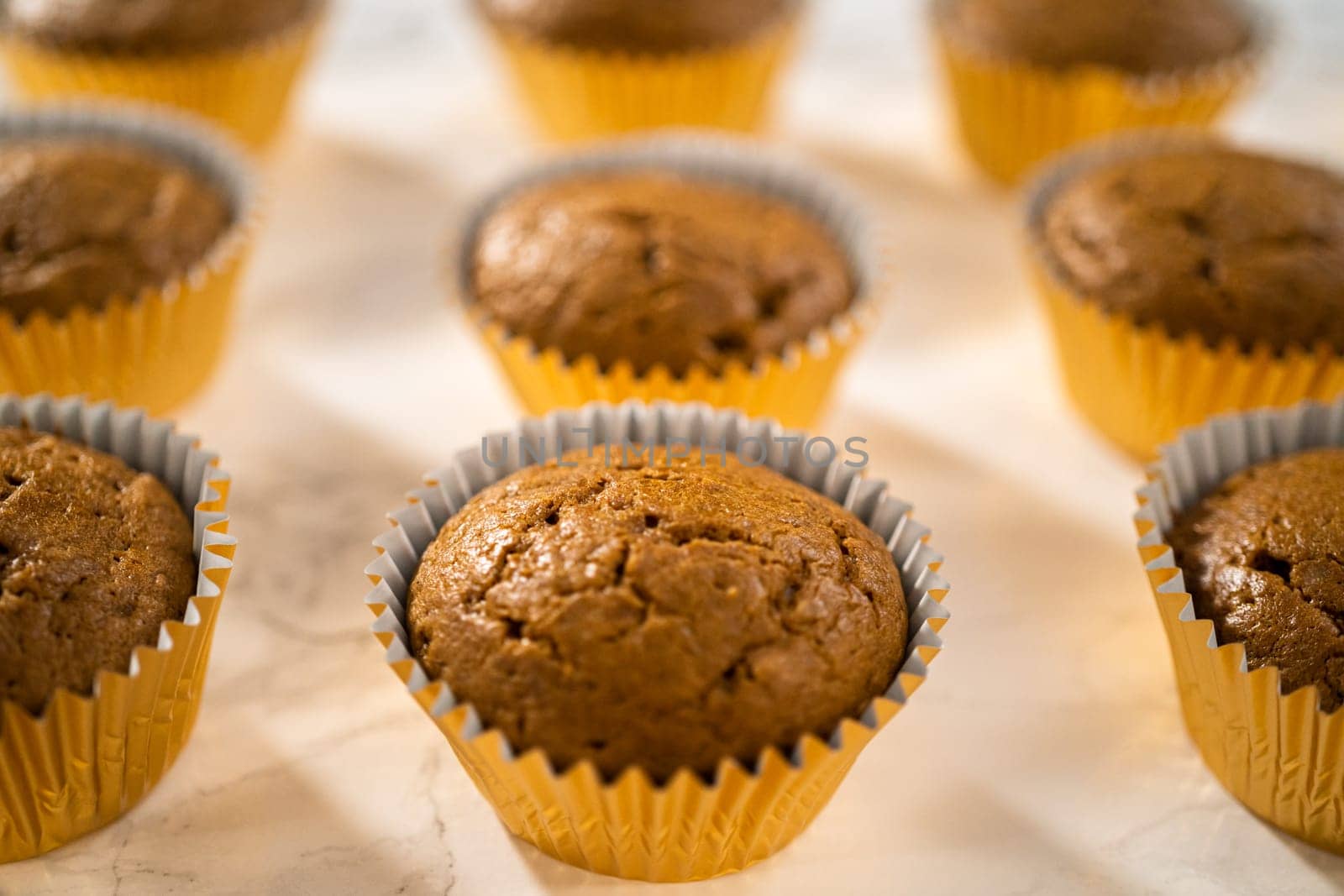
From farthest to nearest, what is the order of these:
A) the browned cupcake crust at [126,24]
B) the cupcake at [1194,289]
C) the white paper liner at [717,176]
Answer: the browned cupcake crust at [126,24] → the white paper liner at [717,176] → the cupcake at [1194,289]

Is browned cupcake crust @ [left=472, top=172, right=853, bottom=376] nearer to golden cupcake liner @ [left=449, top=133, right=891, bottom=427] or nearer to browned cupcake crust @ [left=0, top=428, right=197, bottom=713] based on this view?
golden cupcake liner @ [left=449, top=133, right=891, bottom=427]

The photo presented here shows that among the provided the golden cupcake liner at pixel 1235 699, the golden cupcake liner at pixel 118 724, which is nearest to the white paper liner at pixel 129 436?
the golden cupcake liner at pixel 118 724

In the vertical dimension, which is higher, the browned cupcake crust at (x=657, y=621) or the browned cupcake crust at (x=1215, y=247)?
the browned cupcake crust at (x=1215, y=247)

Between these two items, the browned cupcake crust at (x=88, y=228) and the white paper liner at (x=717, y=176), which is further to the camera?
the white paper liner at (x=717, y=176)

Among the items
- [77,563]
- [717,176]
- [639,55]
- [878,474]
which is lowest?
[878,474]

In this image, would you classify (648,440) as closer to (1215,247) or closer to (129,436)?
(129,436)

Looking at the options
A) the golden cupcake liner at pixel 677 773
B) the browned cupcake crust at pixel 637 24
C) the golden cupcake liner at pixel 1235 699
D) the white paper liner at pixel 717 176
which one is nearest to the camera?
the golden cupcake liner at pixel 677 773

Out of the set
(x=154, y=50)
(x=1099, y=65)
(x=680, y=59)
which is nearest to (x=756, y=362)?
(x=680, y=59)

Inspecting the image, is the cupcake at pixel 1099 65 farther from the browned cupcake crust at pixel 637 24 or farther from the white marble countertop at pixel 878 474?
the browned cupcake crust at pixel 637 24
